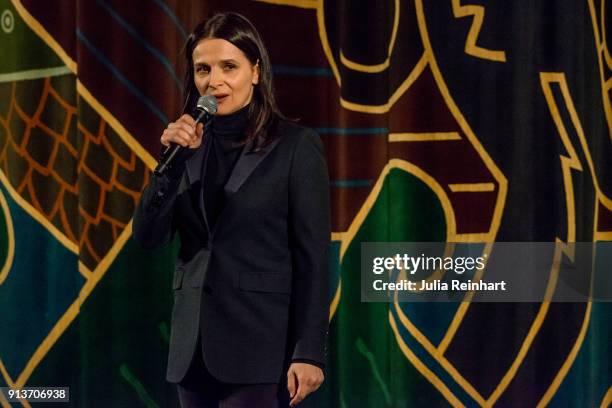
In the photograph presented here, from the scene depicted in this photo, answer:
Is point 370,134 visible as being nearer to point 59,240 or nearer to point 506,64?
point 506,64

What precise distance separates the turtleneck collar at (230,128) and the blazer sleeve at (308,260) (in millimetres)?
119

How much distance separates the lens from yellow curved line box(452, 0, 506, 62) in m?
2.44

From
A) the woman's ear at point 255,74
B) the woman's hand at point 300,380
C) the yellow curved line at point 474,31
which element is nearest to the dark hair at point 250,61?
the woman's ear at point 255,74

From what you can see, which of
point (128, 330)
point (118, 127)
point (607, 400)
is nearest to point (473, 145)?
point (607, 400)

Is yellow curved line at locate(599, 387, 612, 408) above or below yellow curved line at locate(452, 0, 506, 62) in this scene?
below

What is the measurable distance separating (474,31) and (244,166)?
1.48m

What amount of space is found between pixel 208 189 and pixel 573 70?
5.39ft

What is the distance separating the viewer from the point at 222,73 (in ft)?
4.27

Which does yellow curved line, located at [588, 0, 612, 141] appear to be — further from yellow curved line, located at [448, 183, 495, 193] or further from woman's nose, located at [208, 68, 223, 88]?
woman's nose, located at [208, 68, 223, 88]

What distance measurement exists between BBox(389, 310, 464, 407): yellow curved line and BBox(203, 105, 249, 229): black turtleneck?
4.17ft

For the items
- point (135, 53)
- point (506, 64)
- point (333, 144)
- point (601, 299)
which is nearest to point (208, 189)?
point (333, 144)

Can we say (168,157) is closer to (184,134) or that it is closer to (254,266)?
(184,134)

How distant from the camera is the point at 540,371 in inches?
95.3

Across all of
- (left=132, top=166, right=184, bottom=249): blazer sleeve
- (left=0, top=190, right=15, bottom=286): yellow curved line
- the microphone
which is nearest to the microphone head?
the microphone
